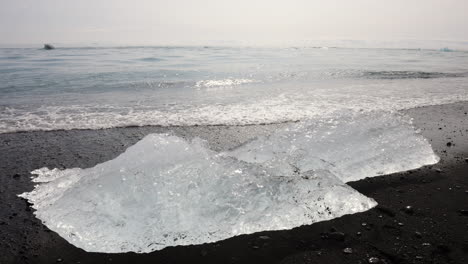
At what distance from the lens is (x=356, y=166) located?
4785 mm

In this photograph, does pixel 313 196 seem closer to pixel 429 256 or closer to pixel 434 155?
pixel 429 256

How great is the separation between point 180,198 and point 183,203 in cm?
7

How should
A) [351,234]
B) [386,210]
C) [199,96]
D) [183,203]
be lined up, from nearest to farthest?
[351,234] < [183,203] < [386,210] < [199,96]

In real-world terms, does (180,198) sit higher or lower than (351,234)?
higher

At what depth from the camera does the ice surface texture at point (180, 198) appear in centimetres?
321

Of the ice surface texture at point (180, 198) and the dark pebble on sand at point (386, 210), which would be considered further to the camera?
the dark pebble on sand at point (386, 210)

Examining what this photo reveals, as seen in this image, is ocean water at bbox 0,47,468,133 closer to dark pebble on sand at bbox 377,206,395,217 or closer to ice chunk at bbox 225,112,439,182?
ice chunk at bbox 225,112,439,182

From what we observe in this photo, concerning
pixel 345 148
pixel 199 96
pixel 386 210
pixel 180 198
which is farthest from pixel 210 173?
pixel 199 96

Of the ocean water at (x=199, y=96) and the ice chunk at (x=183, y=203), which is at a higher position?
the ocean water at (x=199, y=96)

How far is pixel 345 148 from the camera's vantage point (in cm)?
519

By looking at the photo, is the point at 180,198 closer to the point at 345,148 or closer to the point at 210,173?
the point at 210,173

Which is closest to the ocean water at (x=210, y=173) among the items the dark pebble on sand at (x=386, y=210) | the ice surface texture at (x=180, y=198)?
the ice surface texture at (x=180, y=198)

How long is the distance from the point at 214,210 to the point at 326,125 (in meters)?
3.24

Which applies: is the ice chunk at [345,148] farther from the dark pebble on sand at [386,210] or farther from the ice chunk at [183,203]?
the dark pebble on sand at [386,210]
